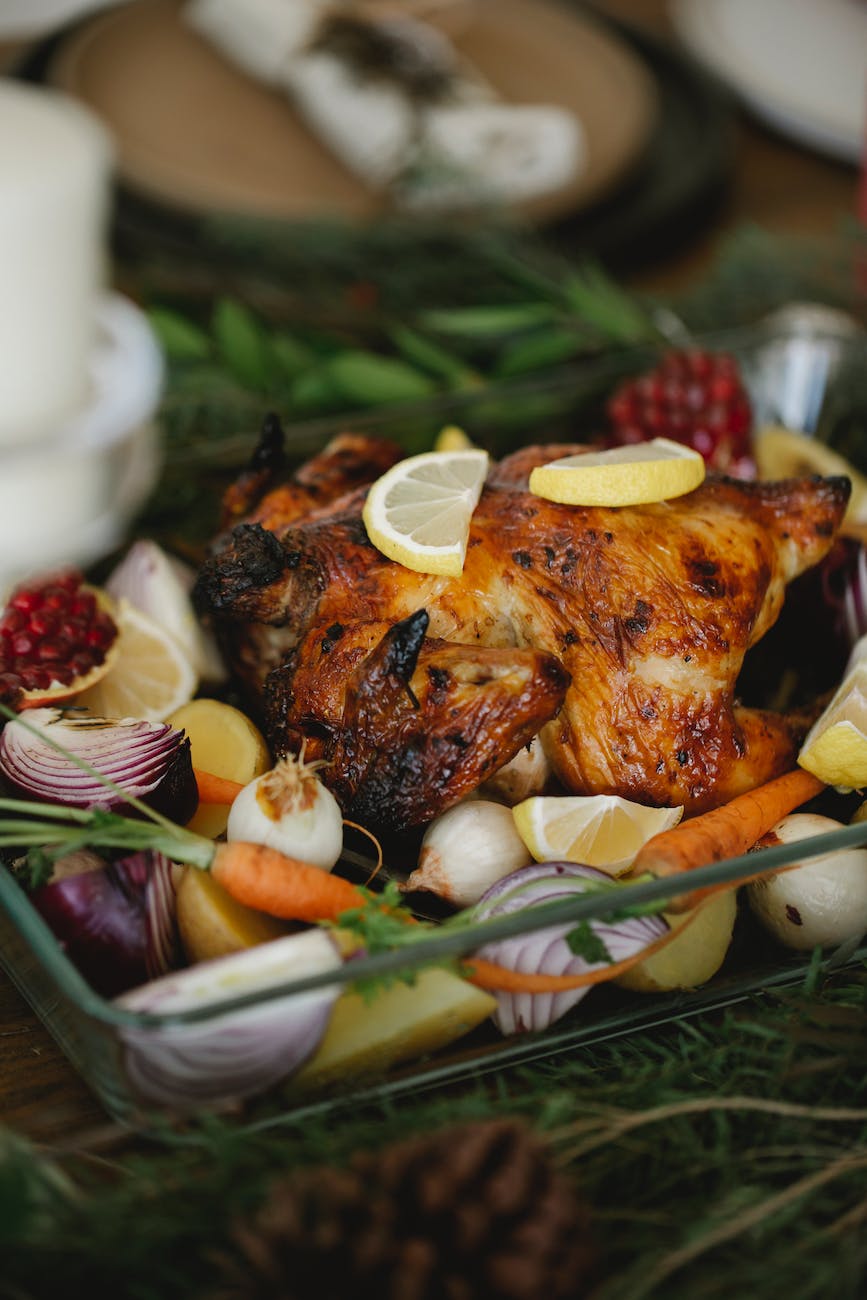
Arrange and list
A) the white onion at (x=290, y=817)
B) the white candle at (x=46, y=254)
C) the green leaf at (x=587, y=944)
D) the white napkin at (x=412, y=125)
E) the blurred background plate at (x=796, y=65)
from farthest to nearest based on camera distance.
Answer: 1. the blurred background plate at (x=796, y=65)
2. the white napkin at (x=412, y=125)
3. the white onion at (x=290, y=817)
4. the green leaf at (x=587, y=944)
5. the white candle at (x=46, y=254)

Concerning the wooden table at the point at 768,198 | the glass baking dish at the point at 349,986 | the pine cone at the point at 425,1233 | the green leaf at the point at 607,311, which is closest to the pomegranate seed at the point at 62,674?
the glass baking dish at the point at 349,986

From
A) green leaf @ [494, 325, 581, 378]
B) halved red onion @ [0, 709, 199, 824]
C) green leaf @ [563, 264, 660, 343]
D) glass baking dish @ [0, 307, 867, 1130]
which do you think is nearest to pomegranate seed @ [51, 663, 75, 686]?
halved red onion @ [0, 709, 199, 824]

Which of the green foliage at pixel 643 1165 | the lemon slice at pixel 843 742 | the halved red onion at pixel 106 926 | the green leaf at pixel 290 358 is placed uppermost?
the lemon slice at pixel 843 742

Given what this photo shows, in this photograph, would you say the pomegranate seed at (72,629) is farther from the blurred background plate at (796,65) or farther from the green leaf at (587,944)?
the blurred background plate at (796,65)

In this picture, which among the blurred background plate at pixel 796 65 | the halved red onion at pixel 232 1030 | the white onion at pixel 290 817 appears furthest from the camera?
the blurred background plate at pixel 796 65

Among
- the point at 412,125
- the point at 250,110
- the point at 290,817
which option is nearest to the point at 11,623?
the point at 290,817

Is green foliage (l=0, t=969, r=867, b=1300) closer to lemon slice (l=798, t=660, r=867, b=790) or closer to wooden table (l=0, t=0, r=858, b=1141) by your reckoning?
lemon slice (l=798, t=660, r=867, b=790)

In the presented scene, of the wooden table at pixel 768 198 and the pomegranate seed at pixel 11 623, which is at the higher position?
the wooden table at pixel 768 198
